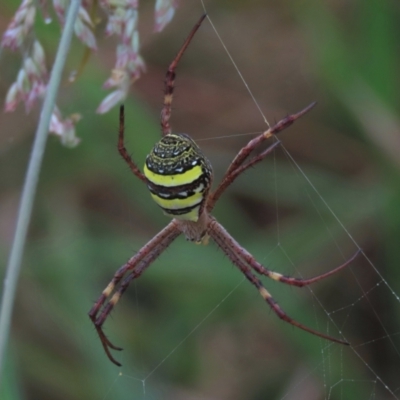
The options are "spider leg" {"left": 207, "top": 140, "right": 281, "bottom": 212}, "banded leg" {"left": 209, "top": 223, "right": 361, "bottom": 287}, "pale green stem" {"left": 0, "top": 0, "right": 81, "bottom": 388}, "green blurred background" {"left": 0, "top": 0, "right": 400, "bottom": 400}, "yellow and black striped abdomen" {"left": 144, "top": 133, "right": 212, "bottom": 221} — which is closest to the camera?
"pale green stem" {"left": 0, "top": 0, "right": 81, "bottom": 388}

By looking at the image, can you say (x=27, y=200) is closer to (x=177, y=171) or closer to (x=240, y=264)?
(x=177, y=171)

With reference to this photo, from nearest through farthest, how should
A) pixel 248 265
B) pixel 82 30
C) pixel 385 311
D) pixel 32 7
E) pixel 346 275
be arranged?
pixel 32 7 < pixel 82 30 < pixel 248 265 < pixel 385 311 < pixel 346 275

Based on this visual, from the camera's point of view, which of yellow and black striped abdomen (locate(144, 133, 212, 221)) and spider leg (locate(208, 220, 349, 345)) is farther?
spider leg (locate(208, 220, 349, 345))

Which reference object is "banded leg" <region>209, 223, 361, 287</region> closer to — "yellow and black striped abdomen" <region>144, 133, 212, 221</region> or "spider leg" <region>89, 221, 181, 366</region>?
"spider leg" <region>89, 221, 181, 366</region>

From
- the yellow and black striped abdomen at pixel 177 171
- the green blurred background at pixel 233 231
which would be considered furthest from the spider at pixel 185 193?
the green blurred background at pixel 233 231

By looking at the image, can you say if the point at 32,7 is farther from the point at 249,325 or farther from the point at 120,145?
the point at 249,325

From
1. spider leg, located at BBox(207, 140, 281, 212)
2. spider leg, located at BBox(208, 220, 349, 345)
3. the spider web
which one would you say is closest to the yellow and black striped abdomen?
spider leg, located at BBox(207, 140, 281, 212)

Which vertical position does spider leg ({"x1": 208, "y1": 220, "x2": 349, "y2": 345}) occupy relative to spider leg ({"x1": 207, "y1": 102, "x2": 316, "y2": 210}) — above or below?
below

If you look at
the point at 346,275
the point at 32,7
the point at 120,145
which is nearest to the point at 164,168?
the point at 120,145
